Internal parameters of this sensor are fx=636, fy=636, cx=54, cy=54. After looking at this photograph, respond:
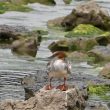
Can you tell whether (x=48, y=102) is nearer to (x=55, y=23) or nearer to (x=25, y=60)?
(x=25, y=60)

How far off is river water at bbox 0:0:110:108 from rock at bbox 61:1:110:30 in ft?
5.76

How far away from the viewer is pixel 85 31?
137 ft

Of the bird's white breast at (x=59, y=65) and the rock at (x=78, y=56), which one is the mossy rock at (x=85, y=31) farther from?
the bird's white breast at (x=59, y=65)

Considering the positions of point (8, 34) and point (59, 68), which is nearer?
point (59, 68)

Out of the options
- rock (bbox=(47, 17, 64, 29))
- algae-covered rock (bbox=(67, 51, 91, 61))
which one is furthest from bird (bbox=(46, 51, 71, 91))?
rock (bbox=(47, 17, 64, 29))

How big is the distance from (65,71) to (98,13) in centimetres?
2495

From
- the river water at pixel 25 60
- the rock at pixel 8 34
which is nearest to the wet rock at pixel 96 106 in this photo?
the river water at pixel 25 60

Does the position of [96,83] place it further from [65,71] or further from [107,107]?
[65,71]

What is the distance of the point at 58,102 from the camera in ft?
62.4

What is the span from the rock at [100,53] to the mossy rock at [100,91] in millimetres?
6344

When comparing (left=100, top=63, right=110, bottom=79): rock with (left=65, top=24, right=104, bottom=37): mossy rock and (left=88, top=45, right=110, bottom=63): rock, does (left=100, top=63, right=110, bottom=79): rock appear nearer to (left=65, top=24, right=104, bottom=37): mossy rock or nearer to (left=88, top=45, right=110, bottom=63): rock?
(left=88, top=45, right=110, bottom=63): rock

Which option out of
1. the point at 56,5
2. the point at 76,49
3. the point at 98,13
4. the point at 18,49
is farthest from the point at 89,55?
the point at 56,5

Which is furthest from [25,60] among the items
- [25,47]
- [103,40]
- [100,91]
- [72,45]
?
[100,91]

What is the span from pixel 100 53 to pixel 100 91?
808 centimetres
